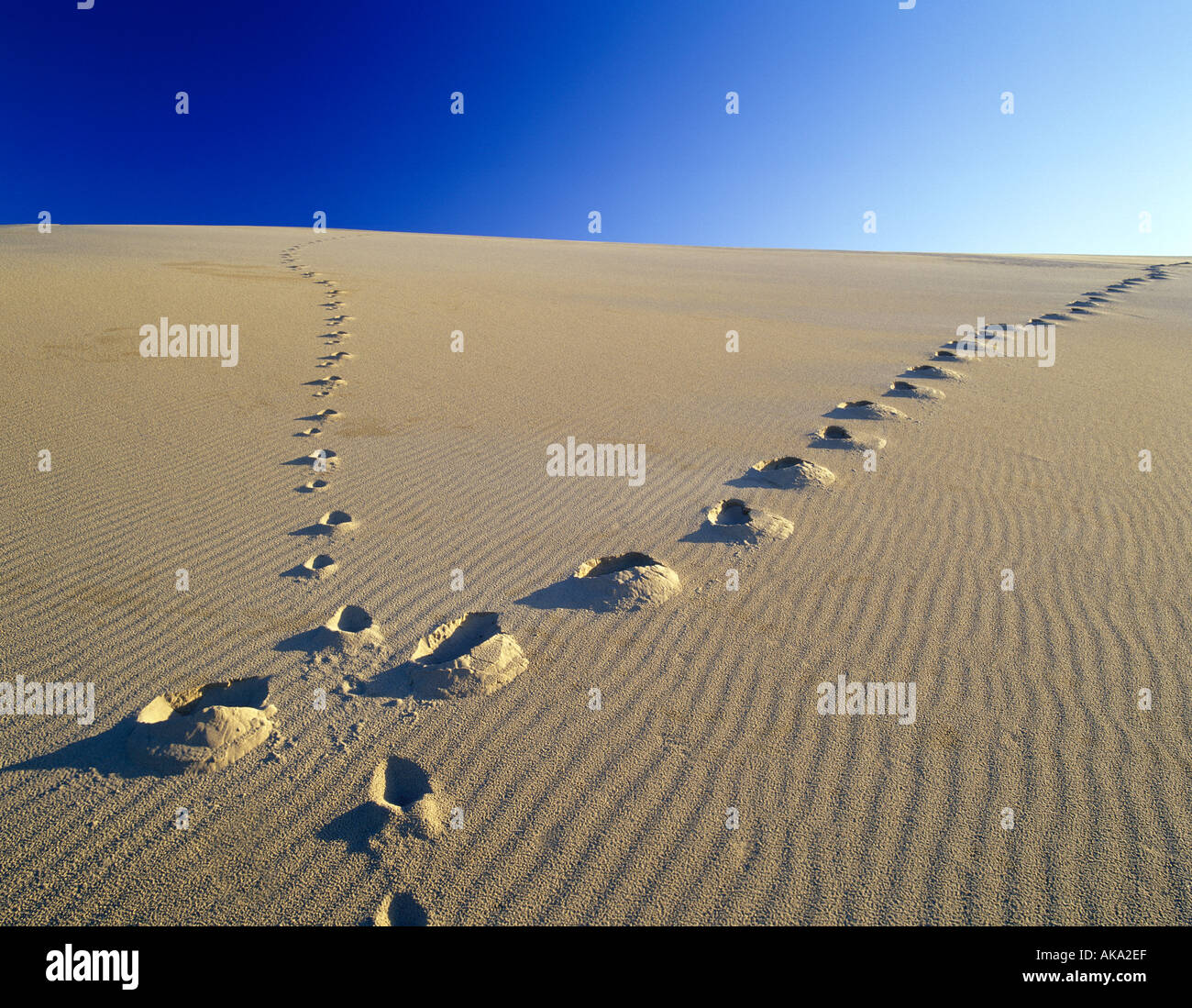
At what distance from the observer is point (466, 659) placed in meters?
2.85

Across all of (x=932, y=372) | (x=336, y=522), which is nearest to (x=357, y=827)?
(x=336, y=522)

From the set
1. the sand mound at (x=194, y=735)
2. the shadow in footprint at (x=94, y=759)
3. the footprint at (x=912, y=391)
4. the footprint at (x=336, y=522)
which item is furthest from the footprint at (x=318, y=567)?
the footprint at (x=912, y=391)

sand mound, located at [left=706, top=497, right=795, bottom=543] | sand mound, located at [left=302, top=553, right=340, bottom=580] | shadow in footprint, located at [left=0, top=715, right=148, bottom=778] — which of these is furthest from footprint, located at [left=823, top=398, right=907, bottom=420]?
shadow in footprint, located at [left=0, top=715, right=148, bottom=778]

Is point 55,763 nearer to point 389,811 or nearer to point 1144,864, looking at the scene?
point 389,811

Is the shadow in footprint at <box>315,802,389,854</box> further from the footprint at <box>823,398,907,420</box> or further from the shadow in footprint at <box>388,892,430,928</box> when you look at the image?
the footprint at <box>823,398,907,420</box>

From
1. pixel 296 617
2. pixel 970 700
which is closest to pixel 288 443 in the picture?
pixel 296 617

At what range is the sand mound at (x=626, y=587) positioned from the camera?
11.0ft

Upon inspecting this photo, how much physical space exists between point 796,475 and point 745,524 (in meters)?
0.97

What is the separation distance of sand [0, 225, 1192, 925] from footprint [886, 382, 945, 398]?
A: 53mm

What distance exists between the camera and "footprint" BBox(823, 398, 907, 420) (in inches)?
256

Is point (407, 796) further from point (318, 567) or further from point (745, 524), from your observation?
point (745, 524)

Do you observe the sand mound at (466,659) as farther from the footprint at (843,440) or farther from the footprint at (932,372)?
the footprint at (932,372)

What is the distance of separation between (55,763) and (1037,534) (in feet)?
16.8
